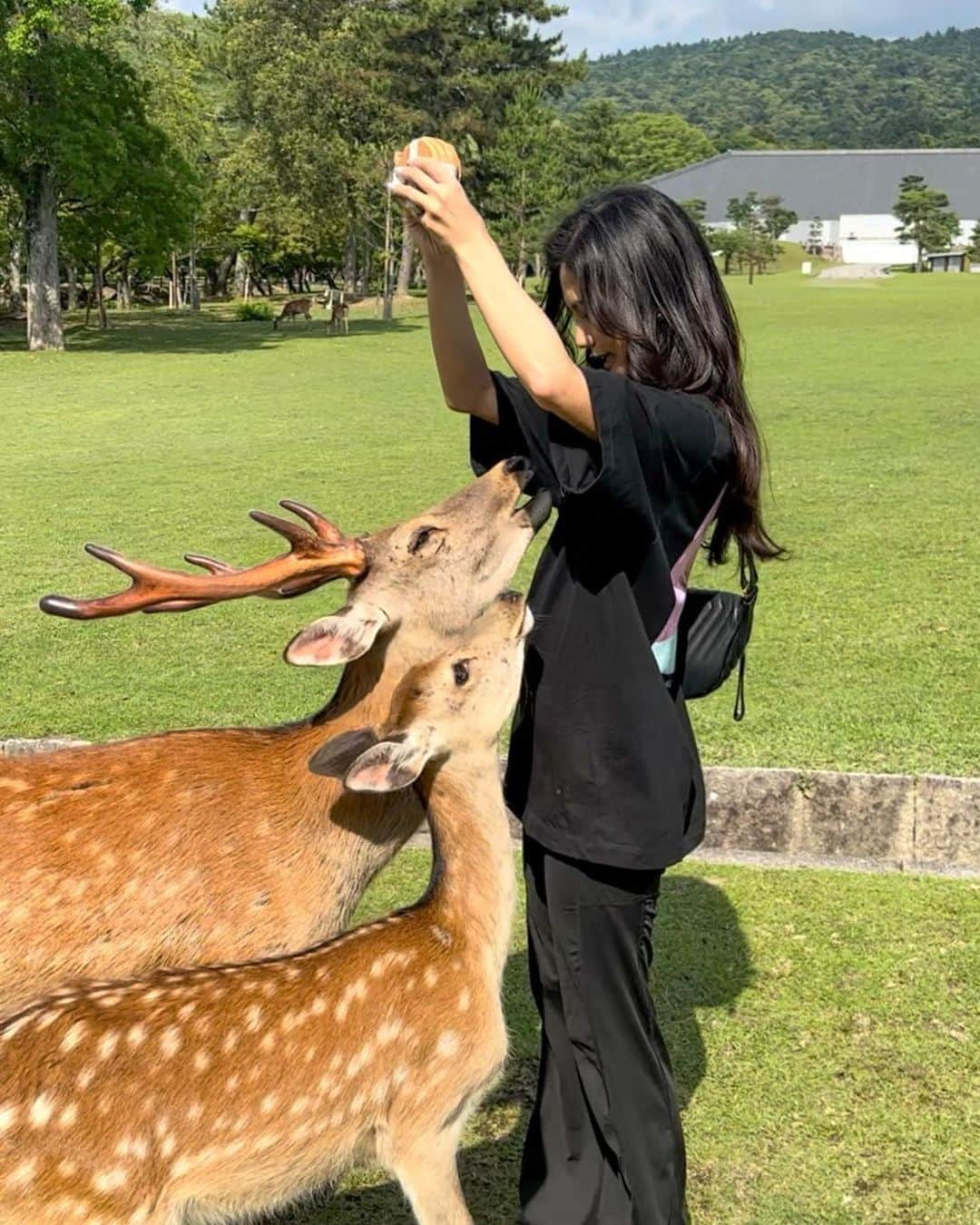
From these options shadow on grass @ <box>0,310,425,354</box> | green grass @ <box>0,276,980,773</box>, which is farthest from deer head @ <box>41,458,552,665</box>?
shadow on grass @ <box>0,310,425,354</box>

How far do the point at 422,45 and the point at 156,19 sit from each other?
854 cm

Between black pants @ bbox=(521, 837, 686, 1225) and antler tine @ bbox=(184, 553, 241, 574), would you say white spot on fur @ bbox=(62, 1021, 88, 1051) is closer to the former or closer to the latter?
black pants @ bbox=(521, 837, 686, 1225)

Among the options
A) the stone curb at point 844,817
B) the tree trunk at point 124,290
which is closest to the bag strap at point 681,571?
the stone curb at point 844,817

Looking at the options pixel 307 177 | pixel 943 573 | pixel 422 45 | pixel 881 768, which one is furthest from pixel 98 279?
pixel 881 768

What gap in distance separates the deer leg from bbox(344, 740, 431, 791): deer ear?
0.69m

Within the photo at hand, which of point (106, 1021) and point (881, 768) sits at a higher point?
point (106, 1021)

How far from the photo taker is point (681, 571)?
2.91 metres

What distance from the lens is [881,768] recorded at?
5.25 m

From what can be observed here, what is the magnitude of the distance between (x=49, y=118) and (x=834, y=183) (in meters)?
107

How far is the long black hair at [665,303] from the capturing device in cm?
277

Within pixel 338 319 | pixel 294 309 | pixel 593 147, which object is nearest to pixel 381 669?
pixel 338 319

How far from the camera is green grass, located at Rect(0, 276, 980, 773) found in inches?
238

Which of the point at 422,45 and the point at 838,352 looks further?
the point at 422,45

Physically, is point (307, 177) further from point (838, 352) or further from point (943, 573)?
point (943, 573)
